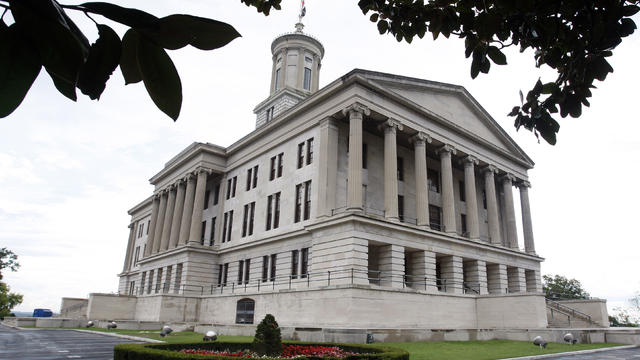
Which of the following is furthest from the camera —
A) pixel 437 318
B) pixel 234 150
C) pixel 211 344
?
pixel 234 150

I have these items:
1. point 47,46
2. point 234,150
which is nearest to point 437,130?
point 234,150

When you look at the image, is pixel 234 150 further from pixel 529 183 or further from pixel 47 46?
pixel 47 46

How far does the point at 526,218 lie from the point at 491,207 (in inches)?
260

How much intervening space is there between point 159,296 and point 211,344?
82.9ft

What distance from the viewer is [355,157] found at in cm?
3053

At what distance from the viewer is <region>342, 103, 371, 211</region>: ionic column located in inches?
1153

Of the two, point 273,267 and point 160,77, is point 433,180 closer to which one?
point 273,267

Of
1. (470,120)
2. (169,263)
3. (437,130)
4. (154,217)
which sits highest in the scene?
(470,120)

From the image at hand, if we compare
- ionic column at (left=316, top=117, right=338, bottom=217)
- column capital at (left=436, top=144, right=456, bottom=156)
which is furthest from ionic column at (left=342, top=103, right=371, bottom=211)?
column capital at (left=436, top=144, right=456, bottom=156)

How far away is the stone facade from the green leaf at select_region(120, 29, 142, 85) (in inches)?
975

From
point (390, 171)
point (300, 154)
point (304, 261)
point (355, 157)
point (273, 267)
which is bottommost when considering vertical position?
point (273, 267)

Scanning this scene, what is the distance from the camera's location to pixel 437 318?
30000 millimetres

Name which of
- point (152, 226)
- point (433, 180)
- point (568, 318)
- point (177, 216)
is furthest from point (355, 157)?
point (152, 226)

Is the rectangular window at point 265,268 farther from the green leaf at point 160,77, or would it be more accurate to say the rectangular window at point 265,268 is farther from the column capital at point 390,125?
the green leaf at point 160,77
